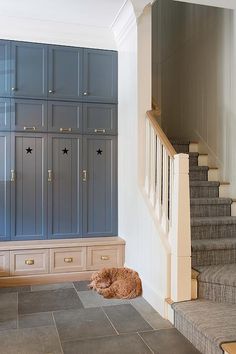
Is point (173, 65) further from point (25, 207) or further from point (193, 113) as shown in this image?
point (25, 207)

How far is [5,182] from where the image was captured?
3.58m

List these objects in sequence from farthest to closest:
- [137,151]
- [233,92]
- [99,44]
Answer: [99,44] < [233,92] < [137,151]

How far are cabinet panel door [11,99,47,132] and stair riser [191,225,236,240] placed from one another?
1959mm

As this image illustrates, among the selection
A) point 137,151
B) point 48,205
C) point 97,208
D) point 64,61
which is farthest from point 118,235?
point 64,61

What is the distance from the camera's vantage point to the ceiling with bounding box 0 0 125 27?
327 centimetres

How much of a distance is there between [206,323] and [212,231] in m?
1.13

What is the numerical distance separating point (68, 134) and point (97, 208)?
36.1 inches

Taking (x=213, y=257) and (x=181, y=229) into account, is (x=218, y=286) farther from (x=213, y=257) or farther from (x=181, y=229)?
(x=181, y=229)

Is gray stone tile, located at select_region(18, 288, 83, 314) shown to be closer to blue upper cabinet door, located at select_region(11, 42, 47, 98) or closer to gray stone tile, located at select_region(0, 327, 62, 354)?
gray stone tile, located at select_region(0, 327, 62, 354)

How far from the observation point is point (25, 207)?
143 inches

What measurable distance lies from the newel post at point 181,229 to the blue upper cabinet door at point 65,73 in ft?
5.91

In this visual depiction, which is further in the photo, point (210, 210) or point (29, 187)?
point (29, 187)

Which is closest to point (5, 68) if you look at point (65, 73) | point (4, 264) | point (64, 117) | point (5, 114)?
point (5, 114)

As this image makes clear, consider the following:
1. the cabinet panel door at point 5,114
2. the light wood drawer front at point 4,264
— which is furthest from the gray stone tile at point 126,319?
the cabinet panel door at point 5,114
